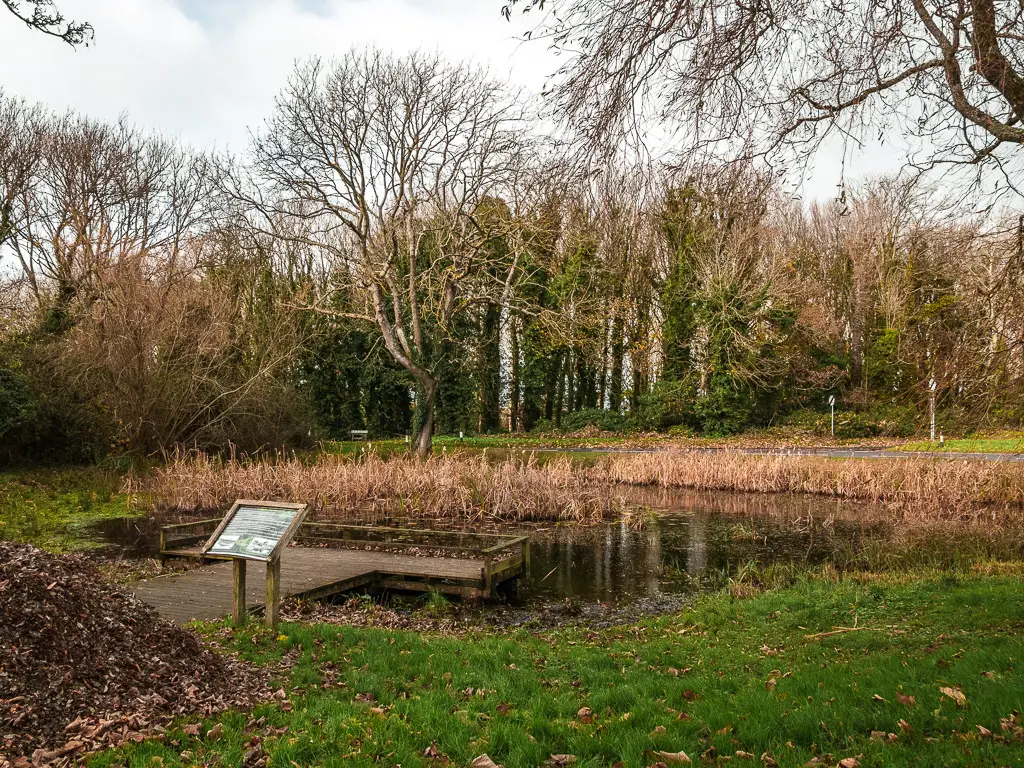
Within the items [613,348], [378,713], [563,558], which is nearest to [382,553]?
[563,558]

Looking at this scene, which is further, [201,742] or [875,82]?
[875,82]

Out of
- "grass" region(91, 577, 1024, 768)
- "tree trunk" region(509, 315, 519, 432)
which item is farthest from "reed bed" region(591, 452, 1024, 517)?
"tree trunk" region(509, 315, 519, 432)

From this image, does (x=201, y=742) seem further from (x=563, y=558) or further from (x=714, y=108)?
(x=563, y=558)

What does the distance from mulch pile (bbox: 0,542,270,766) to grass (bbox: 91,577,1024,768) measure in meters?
0.24

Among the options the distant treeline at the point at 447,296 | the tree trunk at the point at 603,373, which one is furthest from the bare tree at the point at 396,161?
the tree trunk at the point at 603,373

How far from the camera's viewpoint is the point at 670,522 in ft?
49.1

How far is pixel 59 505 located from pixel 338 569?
29.7 feet

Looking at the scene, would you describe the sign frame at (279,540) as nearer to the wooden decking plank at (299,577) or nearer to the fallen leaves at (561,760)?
the wooden decking plank at (299,577)

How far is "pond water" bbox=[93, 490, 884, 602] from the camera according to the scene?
1045 cm

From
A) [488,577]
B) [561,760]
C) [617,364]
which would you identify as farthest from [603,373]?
[561,760]

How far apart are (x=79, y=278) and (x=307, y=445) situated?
27.7 ft

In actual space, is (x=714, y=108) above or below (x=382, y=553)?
above

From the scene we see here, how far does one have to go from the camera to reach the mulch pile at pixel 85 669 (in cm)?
370

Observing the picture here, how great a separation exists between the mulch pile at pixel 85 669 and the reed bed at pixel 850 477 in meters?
14.5
